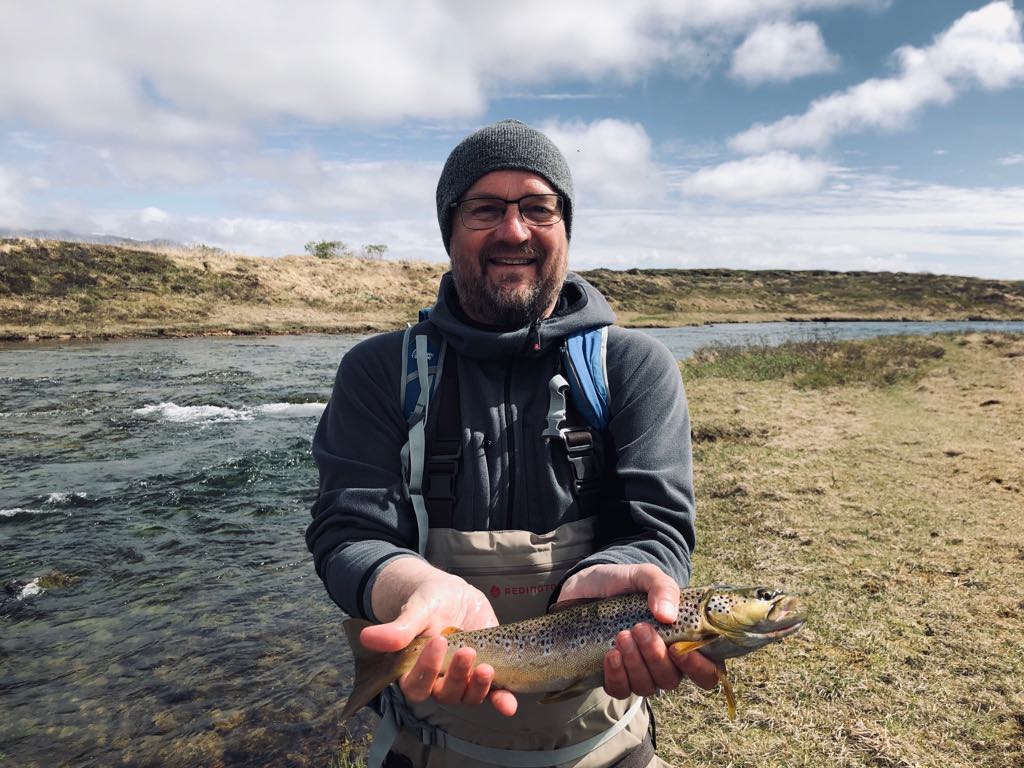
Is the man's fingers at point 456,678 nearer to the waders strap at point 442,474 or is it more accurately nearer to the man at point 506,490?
the man at point 506,490

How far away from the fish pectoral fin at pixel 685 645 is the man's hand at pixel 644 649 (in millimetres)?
16

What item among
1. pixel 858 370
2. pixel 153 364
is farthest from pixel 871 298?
pixel 153 364

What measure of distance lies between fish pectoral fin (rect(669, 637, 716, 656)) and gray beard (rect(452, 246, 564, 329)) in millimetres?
1485

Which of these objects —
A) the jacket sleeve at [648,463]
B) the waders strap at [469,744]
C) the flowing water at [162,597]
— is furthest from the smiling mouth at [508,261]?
the flowing water at [162,597]

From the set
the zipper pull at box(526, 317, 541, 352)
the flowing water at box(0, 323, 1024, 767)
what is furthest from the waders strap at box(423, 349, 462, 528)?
the flowing water at box(0, 323, 1024, 767)

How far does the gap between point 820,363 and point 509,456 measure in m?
21.5

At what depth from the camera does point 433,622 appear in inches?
93.3

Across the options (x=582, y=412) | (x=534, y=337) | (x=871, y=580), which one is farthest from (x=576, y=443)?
(x=871, y=580)

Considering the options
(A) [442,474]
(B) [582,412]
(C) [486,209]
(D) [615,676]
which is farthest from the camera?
(C) [486,209]

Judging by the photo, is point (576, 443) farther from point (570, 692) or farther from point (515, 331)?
point (570, 692)

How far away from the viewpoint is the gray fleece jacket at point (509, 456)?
9.03 ft

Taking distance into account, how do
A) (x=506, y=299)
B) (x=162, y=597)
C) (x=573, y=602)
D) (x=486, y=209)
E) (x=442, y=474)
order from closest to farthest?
(x=573, y=602) → (x=442, y=474) → (x=506, y=299) → (x=486, y=209) → (x=162, y=597)

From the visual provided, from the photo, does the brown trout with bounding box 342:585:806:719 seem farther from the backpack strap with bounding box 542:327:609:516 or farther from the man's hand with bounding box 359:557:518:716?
the backpack strap with bounding box 542:327:609:516

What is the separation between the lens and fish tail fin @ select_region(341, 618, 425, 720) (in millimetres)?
2379
